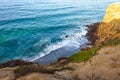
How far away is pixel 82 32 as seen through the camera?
41.8 metres

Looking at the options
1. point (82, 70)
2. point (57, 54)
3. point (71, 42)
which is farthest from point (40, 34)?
point (82, 70)

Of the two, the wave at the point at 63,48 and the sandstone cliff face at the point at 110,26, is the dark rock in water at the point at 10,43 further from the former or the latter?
the sandstone cliff face at the point at 110,26

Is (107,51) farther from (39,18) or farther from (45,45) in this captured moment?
(39,18)

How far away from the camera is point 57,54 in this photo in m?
30.2

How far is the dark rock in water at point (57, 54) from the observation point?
91.1 ft

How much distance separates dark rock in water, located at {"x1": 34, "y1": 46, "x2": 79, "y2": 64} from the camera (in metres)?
27.8

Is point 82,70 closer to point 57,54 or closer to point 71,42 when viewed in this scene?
point 57,54

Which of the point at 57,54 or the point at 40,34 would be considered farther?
the point at 40,34

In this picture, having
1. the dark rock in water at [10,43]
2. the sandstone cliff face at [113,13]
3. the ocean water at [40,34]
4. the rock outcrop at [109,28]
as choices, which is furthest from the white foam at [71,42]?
the dark rock in water at [10,43]

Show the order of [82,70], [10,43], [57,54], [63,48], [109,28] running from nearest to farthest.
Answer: [82,70] → [57,54] → [63,48] → [109,28] → [10,43]

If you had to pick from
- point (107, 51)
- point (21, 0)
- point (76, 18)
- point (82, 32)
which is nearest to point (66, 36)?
point (82, 32)

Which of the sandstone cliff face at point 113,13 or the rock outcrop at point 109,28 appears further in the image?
the sandstone cliff face at point 113,13

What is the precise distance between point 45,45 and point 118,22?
12.2 metres

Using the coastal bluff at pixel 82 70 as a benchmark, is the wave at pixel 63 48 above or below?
below
